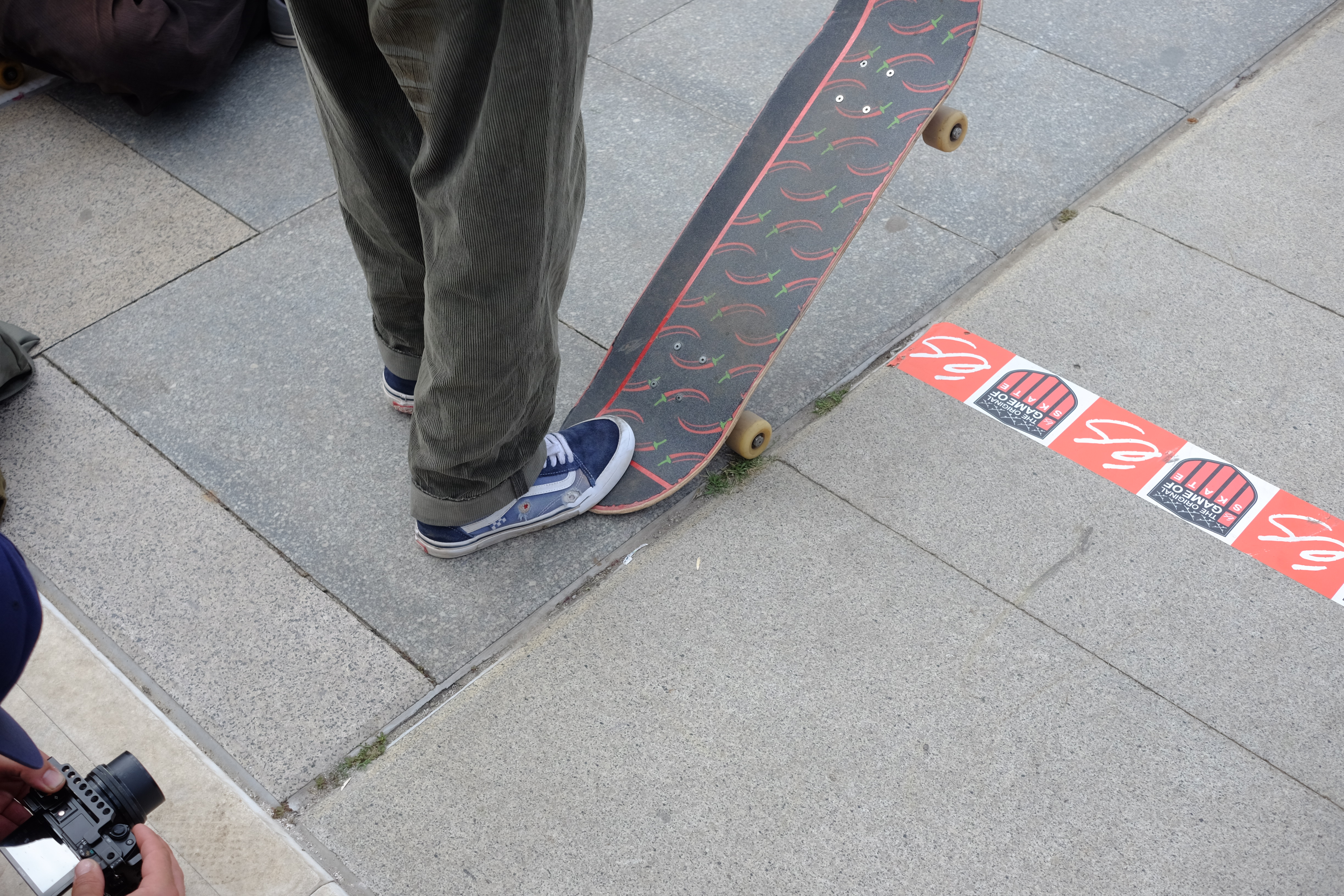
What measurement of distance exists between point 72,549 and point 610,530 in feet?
3.82

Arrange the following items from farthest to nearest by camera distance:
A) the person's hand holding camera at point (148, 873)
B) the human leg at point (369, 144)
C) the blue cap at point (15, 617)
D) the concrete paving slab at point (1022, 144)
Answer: the concrete paving slab at point (1022, 144) → the human leg at point (369, 144) → the person's hand holding camera at point (148, 873) → the blue cap at point (15, 617)

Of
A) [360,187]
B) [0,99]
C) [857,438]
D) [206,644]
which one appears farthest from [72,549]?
[0,99]

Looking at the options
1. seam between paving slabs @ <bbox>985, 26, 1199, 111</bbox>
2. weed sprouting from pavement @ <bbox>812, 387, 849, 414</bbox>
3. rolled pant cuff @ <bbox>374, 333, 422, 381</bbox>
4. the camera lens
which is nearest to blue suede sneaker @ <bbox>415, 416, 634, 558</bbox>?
rolled pant cuff @ <bbox>374, 333, 422, 381</bbox>

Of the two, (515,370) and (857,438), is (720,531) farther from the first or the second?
(515,370)

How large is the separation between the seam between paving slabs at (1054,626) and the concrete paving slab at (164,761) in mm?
1303

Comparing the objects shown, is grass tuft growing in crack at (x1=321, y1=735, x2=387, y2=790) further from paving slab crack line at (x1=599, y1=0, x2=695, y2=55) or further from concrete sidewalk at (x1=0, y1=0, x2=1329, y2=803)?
paving slab crack line at (x1=599, y1=0, x2=695, y2=55)

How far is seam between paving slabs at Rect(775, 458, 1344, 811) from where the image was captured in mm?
1925

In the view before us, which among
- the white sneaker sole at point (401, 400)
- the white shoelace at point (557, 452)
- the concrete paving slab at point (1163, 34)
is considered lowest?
the white sneaker sole at point (401, 400)

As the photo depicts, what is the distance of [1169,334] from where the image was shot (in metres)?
2.73

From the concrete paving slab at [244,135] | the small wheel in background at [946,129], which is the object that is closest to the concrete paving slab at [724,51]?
the small wheel in background at [946,129]

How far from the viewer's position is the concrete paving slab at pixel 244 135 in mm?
3170

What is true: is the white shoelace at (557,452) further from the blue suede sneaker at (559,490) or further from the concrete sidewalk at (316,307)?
the concrete sidewalk at (316,307)

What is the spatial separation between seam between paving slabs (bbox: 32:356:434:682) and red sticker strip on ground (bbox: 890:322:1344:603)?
1411mm

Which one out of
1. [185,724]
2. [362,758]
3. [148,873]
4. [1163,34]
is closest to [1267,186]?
[1163,34]
